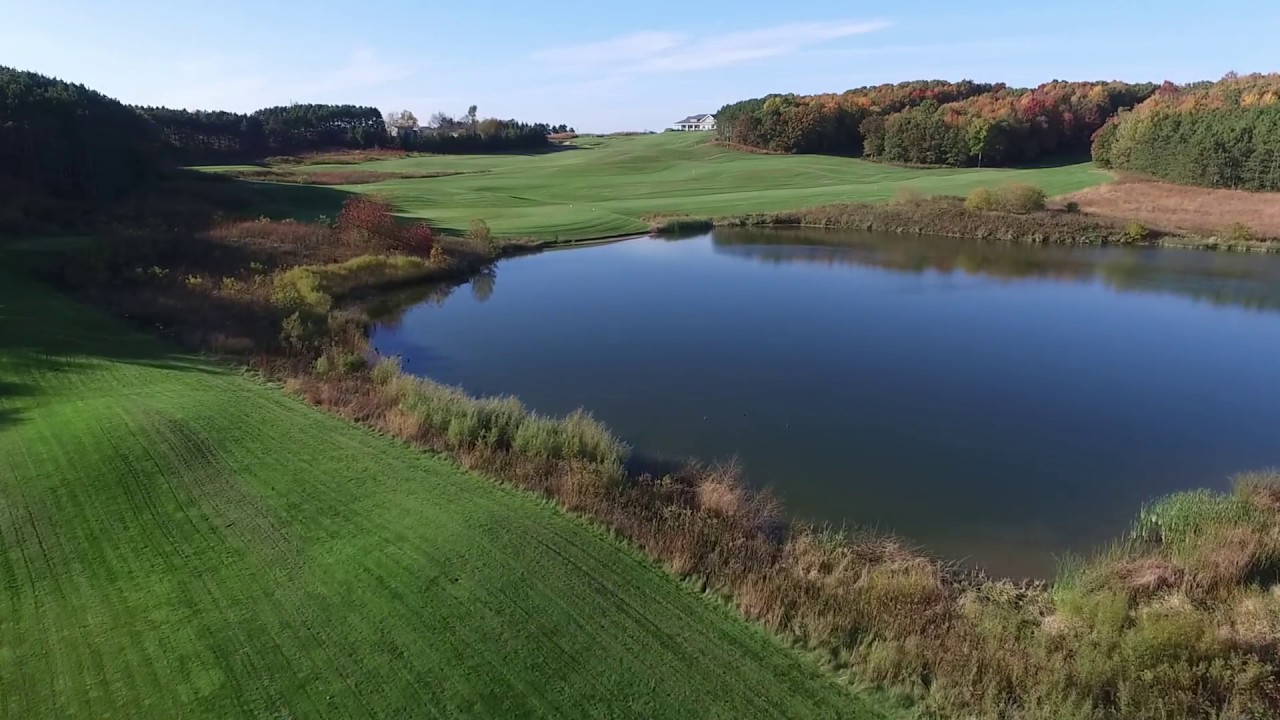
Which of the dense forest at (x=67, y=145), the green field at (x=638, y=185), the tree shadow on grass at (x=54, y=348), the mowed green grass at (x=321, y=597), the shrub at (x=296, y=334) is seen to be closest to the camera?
the mowed green grass at (x=321, y=597)

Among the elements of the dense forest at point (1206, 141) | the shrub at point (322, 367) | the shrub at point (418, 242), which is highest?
the dense forest at point (1206, 141)

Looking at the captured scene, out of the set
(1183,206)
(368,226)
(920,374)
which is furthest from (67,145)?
(1183,206)

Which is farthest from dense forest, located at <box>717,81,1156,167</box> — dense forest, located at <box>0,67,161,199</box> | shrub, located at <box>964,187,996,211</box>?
dense forest, located at <box>0,67,161,199</box>

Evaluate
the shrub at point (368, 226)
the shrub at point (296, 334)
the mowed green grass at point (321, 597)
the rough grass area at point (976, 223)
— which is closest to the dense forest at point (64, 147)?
the shrub at point (368, 226)

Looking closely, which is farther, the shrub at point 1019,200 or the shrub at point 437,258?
the shrub at point 1019,200

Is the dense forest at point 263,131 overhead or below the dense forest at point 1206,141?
overhead

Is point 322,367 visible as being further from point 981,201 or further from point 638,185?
point 638,185

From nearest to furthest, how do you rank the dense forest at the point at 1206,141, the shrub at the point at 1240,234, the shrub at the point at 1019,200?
1. the shrub at the point at 1240,234
2. the shrub at the point at 1019,200
3. the dense forest at the point at 1206,141

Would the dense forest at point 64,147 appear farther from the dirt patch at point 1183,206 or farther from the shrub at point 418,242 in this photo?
the dirt patch at point 1183,206

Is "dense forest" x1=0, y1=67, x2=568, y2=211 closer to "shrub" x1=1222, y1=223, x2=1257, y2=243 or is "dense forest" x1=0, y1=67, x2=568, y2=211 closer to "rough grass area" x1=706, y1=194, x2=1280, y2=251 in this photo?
"rough grass area" x1=706, y1=194, x2=1280, y2=251
